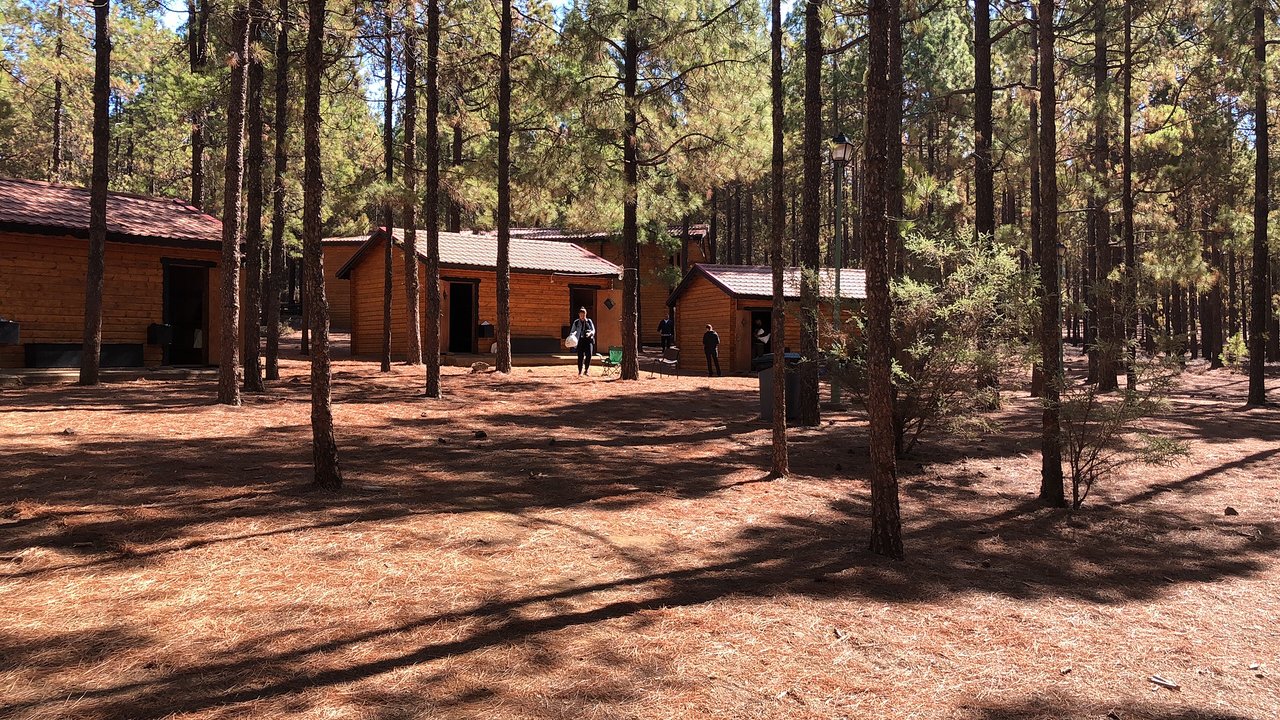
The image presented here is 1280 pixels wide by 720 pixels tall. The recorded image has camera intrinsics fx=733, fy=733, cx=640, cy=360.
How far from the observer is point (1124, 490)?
9.10 metres

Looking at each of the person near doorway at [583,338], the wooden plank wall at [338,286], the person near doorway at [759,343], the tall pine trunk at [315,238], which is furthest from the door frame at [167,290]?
the wooden plank wall at [338,286]

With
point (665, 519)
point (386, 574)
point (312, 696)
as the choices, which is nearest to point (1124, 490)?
point (665, 519)

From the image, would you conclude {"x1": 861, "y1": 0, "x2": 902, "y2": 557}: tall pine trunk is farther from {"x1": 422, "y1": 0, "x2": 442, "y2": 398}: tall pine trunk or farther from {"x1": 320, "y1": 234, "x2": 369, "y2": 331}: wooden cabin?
{"x1": 320, "y1": 234, "x2": 369, "y2": 331}: wooden cabin

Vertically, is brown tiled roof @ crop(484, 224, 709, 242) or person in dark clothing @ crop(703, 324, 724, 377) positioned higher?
brown tiled roof @ crop(484, 224, 709, 242)

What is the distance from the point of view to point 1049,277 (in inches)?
309

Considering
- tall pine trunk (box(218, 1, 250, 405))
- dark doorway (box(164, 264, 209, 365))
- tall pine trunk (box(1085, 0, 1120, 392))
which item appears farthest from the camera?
dark doorway (box(164, 264, 209, 365))

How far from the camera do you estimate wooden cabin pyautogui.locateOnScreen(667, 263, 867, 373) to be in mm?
24531

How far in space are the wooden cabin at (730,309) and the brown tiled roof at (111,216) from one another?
1487cm

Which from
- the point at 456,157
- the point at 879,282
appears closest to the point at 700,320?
the point at 456,157

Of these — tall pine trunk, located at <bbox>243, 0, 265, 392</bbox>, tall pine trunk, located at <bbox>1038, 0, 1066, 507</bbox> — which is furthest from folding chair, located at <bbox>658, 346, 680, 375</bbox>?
tall pine trunk, located at <bbox>1038, 0, 1066, 507</bbox>

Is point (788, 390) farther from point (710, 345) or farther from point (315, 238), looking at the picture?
point (710, 345)

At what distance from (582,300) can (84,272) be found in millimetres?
15196

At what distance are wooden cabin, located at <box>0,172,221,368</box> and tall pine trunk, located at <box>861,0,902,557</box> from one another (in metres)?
15.6

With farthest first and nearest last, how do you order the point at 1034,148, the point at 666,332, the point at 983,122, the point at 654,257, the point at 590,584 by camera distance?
the point at 654,257
the point at 666,332
the point at 983,122
the point at 1034,148
the point at 590,584
